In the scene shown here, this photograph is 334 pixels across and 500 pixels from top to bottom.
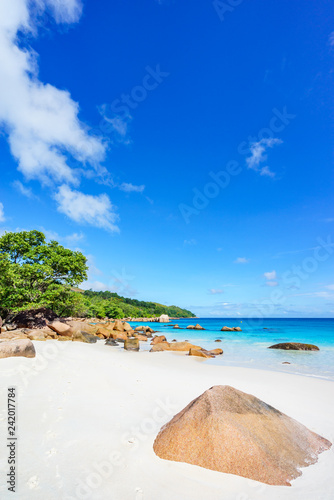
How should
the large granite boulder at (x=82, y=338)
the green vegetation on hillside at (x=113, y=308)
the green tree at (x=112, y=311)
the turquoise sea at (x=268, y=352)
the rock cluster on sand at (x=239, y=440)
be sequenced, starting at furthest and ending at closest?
the green tree at (x=112, y=311), the green vegetation on hillside at (x=113, y=308), the large granite boulder at (x=82, y=338), the turquoise sea at (x=268, y=352), the rock cluster on sand at (x=239, y=440)

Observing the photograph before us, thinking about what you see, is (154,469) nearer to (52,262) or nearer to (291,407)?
(291,407)

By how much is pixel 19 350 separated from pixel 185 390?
6020 mm

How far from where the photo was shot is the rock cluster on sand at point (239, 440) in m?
3.04

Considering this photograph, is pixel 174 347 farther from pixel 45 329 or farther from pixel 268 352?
pixel 45 329

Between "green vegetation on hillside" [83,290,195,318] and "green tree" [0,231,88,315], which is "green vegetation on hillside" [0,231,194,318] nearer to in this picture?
"green tree" [0,231,88,315]

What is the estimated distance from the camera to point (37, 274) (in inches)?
808

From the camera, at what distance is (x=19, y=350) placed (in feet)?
28.5

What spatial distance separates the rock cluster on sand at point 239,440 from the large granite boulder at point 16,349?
7120mm

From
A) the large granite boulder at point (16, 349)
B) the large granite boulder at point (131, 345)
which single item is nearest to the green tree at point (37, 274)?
the large granite boulder at point (131, 345)

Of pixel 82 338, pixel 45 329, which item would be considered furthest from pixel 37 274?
pixel 82 338

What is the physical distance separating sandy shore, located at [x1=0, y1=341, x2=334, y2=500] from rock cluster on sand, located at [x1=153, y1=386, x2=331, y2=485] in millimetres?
124

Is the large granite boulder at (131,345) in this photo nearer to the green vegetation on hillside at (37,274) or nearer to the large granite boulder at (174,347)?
the large granite boulder at (174,347)

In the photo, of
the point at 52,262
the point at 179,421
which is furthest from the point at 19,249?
the point at 179,421

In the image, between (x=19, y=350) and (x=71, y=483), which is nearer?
(x=71, y=483)
